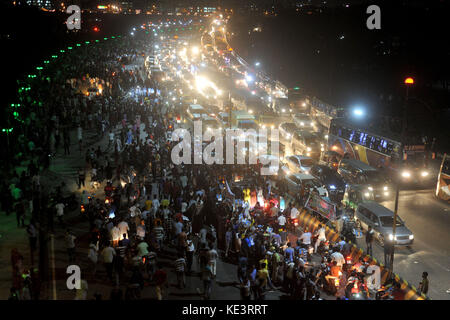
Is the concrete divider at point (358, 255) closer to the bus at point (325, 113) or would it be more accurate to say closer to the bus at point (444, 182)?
the bus at point (444, 182)

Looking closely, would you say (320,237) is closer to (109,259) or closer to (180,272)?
(180,272)

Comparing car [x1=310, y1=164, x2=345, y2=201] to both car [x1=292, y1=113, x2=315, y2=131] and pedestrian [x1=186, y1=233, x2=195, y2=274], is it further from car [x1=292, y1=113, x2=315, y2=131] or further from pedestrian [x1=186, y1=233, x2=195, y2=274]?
car [x1=292, y1=113, x2=315, y2=131]

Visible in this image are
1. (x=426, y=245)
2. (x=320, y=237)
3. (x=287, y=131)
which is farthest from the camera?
(x=287, y=131)

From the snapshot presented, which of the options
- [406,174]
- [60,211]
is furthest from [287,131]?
[60,211]

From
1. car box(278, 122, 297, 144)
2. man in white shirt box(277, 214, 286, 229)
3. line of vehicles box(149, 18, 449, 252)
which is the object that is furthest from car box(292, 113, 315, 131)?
man in white shirt box(277, 214, 286, 229)

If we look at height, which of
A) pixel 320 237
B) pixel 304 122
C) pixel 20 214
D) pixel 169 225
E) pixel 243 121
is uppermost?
pixel 304 122

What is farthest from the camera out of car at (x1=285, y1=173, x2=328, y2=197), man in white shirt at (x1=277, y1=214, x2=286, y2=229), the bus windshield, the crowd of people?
car at (x1=285, y1=173, x2=328, y2=197)
